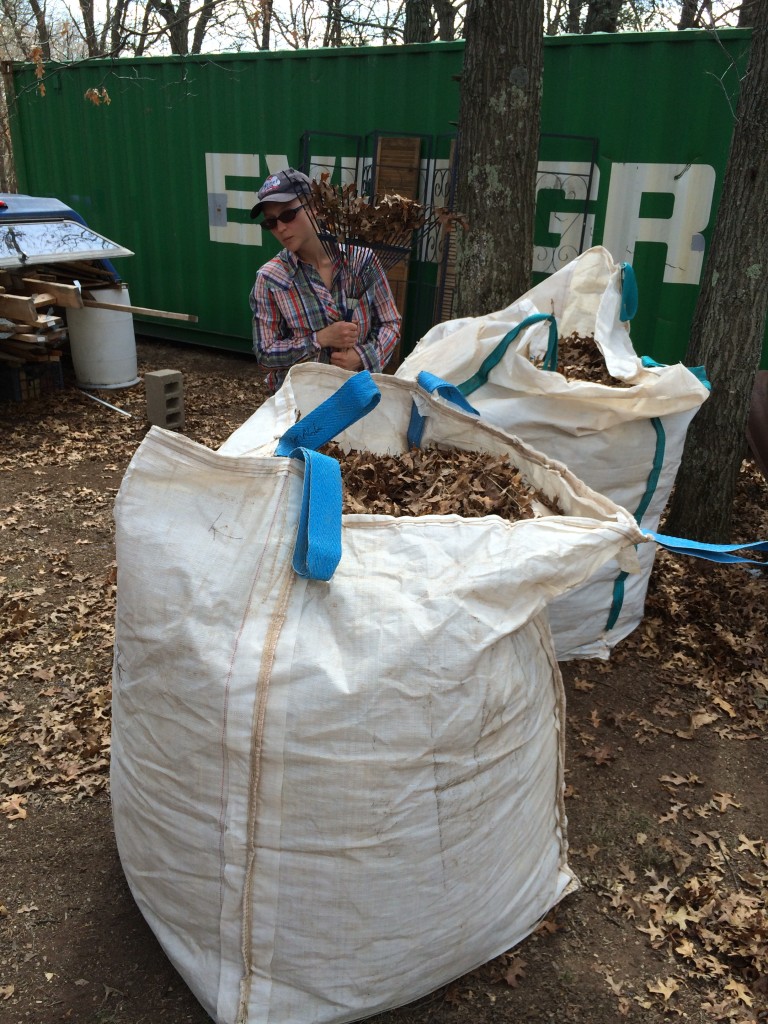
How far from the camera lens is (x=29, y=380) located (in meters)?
6.79

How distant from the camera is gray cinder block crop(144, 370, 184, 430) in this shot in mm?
6227

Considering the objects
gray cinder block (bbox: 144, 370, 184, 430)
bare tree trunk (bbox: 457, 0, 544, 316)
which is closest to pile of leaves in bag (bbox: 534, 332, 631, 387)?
bare tree trunk (bbox: 457, 0, 544, 316)

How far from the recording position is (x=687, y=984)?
1926mm

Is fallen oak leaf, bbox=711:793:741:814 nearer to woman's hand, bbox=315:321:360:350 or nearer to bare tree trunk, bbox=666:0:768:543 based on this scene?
bare tree trunk, bbox=666:0:768:543

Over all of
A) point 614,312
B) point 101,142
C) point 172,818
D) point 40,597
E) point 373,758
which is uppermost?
point 101,142

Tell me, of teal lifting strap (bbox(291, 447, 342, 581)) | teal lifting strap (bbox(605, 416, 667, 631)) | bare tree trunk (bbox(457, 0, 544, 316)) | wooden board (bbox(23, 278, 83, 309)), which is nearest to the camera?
teal lifting strap (bbox(291, 447, 342, 581))

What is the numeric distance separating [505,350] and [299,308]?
0.91m

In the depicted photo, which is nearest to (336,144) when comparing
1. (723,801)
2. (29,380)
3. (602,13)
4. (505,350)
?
(29,380)

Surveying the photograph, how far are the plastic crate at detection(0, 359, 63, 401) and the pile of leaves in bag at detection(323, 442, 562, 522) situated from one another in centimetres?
545

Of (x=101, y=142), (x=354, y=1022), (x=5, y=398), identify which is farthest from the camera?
(x=101, y=142)

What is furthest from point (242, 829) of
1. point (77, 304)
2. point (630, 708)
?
point (77, 304)

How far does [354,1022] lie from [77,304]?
5828 mm

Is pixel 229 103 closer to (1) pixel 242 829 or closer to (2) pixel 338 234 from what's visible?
(2) pixel 338 234

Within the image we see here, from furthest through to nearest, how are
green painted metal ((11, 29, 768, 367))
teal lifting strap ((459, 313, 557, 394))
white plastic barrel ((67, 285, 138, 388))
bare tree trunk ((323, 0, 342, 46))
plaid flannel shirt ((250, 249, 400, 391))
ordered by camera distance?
bare tree trunk ((323, 0, 342, 46)), white plastic barrel ((67, 285, 138, 388)), green painted metal ((11, 29, 768, 367)), plaid flannel shirt ((250, 249, 400, 391)), teal lifting strap ((459, 313, 557, 394))
